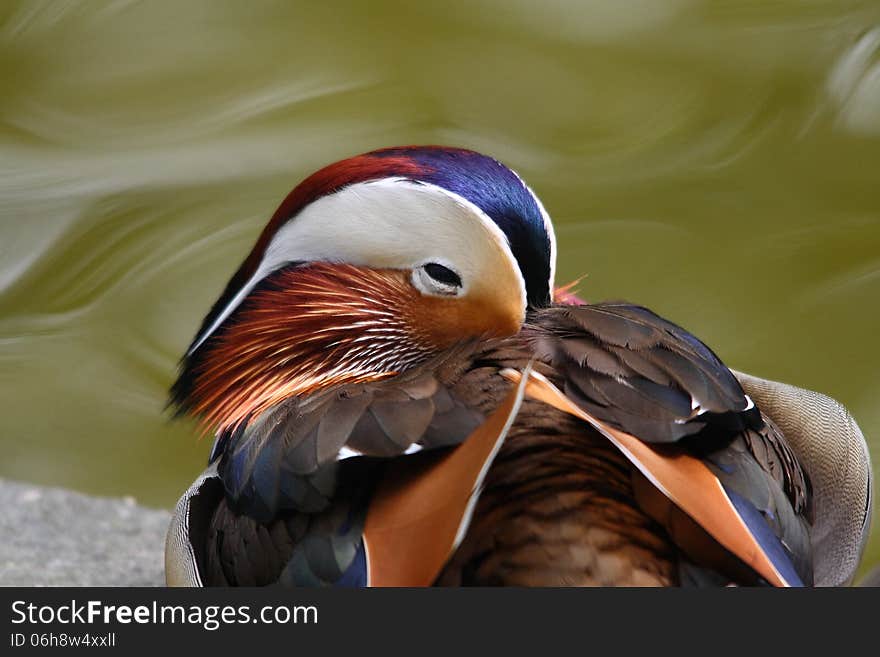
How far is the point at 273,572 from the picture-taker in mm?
1687

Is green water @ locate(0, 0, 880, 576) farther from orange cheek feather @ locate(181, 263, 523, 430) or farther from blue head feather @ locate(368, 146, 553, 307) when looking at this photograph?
blue head feather @ locate(368, 146, 553, 307)

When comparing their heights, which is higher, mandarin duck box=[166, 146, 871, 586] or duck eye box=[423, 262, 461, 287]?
duck eye box=[423, 262, 461, 287]

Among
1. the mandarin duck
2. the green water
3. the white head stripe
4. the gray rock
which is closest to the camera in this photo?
the mandarin duck

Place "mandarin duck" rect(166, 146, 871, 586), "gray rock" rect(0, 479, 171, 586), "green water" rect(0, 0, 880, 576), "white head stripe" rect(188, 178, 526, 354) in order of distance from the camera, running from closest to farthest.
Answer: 1. "mandarin duck" rect(166, 146, 871, 586)
2. "white head stripe" rect(188, 178, 526, 354)
3. "gray rock" rect(0, 479, 171, 586)
4. "green water" rect(0, 0, 880, 576)

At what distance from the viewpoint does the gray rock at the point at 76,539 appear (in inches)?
96.0

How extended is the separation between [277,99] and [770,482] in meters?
2.77

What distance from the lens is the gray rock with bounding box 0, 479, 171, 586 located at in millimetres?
2439

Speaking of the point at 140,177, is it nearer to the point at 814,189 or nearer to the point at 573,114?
the point at 573,114

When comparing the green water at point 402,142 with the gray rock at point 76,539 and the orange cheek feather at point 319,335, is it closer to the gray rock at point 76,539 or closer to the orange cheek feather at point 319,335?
the gray rock at point 76,539

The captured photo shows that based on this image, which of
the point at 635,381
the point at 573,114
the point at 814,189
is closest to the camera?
the point at 635,381

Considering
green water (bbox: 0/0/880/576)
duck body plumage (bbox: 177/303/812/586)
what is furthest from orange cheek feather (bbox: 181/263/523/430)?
green water (bbox: 0/0/880/576)

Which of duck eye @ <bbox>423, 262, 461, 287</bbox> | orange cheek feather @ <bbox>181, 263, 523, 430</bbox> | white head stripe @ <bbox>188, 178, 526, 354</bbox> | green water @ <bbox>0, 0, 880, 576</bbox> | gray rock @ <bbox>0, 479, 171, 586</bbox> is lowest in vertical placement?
gray rock @ <bbox>0, 479, 171, 586</bbox>

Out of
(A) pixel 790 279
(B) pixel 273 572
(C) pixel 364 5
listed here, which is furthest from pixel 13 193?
(B) pixel 273 572

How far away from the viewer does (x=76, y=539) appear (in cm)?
266
